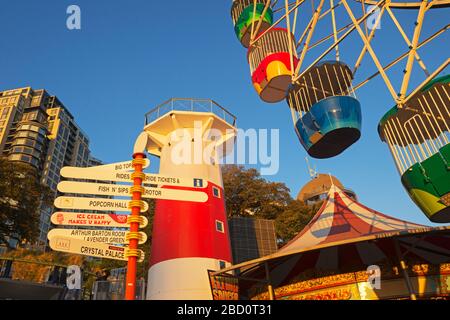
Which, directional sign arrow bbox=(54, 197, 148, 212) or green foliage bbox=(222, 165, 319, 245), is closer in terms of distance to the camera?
directional sign arrow bbox=(54, 197, 148, 212)

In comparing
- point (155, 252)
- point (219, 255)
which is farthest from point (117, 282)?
point (219, 255)

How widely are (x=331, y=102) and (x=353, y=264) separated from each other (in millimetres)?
6926

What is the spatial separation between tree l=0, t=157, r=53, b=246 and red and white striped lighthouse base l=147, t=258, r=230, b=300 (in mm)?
19024

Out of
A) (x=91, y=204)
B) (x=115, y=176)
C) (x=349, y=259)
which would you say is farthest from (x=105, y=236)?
(x=349, y=259)

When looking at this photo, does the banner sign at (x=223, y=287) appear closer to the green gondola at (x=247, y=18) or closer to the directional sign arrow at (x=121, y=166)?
the directional sign arrow at (x=121, y=166)

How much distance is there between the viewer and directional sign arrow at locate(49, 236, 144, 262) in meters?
6.63

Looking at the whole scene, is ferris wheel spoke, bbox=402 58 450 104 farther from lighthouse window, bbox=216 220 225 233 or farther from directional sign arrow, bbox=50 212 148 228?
lighthouse window, bbox=216 220 225 233

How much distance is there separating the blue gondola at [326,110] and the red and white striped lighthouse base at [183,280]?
27.6 feet

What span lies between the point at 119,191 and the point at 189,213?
36.6 feet

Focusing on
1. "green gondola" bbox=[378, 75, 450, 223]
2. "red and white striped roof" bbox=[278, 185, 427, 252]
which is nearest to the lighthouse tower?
"red and white striped roof" bbox=[278, 185, 427, 252]

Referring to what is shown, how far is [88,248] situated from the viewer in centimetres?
688

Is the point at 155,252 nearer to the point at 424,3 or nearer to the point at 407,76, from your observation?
the point at 407,76

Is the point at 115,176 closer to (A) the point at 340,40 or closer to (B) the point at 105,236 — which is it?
(B) the point at 105,236
